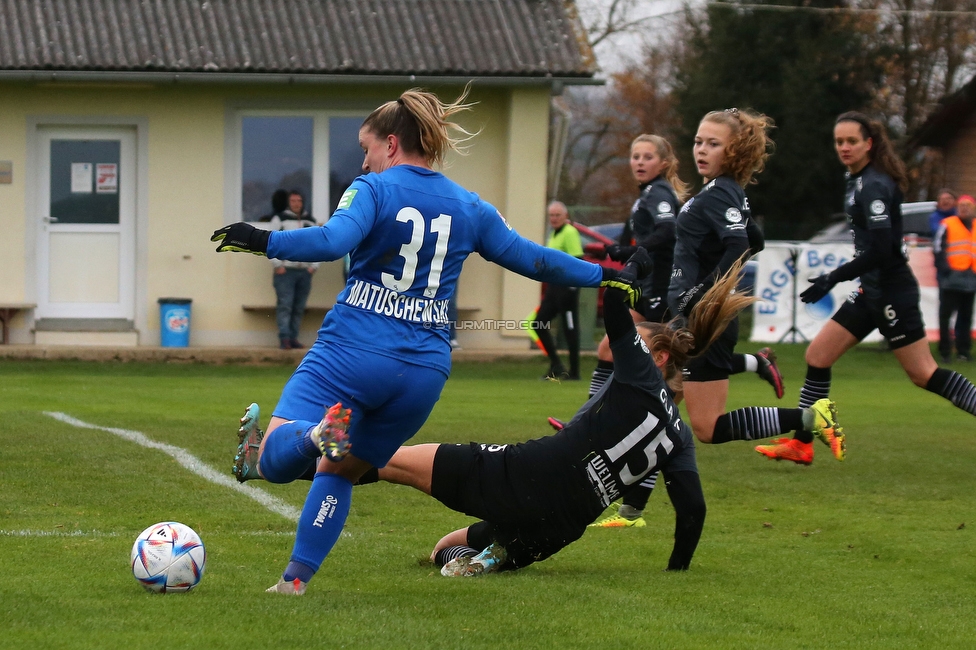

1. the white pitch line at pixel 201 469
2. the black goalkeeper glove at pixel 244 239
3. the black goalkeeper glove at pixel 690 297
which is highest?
the black goalkeeper glove at pixel 244 239

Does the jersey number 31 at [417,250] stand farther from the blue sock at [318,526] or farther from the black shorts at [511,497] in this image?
the black shorts at [511,497]

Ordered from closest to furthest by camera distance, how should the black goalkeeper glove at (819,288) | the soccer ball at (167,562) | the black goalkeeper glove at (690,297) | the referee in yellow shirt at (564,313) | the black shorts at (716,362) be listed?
the soccer ball at (167,562) → the black goalkeeper glove at (690,297) → the black shorts at (716,362) → the black goalkeeper glove at (819,288) → the referee in yellow shirt at (564,313)

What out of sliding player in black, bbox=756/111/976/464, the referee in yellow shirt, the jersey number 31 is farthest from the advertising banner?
the jersey number 31

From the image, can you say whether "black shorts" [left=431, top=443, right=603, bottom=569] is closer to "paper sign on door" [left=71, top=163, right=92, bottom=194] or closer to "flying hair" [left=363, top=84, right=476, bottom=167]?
"flying hair" [left=363, top=84, right=476, bottom=167]

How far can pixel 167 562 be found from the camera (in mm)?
4398

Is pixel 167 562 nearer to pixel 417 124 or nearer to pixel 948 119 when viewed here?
pixel 417 124

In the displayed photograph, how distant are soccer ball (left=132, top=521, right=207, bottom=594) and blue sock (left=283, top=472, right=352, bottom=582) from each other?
1.06 feet

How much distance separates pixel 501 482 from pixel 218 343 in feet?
39.9

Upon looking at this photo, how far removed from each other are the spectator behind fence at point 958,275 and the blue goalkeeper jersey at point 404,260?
47.9ft

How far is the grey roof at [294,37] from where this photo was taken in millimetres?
15797

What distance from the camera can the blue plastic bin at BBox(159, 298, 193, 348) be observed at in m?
16.2

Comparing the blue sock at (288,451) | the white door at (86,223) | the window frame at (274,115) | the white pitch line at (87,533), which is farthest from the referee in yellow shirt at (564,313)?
the blue sock at (288,451)

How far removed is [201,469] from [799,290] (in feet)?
47.9

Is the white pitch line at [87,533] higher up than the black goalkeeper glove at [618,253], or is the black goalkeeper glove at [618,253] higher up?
the black goalkeeper glove at [618,253]
